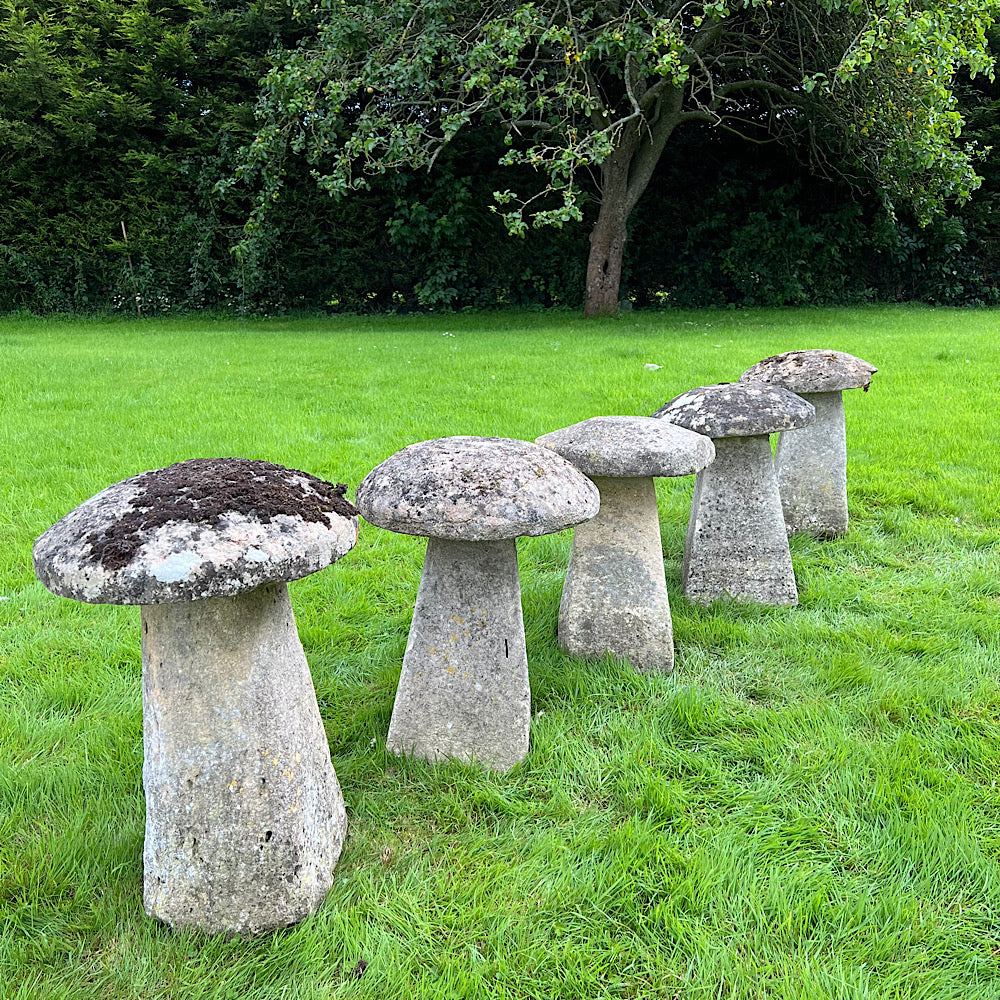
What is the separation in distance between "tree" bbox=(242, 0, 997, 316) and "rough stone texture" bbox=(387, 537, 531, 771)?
27.0 ft

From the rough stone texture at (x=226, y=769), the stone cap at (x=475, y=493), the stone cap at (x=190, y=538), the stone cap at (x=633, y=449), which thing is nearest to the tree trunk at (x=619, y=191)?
the stone cap at (x=633, y=449)

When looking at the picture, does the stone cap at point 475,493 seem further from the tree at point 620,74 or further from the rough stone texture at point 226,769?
the tree at point 620,74

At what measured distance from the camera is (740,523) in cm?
378

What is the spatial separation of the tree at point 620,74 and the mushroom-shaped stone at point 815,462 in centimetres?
617

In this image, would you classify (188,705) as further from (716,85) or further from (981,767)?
(716,85)

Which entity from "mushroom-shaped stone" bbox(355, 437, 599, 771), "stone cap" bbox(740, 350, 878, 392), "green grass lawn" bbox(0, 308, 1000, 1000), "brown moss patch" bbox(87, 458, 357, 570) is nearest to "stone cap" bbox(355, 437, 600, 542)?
"mushroom-shaped stone" bbox(355, 437, 599, 771)

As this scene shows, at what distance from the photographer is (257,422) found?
689cm

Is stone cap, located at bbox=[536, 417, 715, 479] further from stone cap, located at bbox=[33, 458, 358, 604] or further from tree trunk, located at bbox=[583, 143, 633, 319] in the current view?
tree trunk, located at bbox=[583, 143, 633, 319]

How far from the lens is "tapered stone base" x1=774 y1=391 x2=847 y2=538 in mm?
4613

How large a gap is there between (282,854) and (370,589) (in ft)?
6.70

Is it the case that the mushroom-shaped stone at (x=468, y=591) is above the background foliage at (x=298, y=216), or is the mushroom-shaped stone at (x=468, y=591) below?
below

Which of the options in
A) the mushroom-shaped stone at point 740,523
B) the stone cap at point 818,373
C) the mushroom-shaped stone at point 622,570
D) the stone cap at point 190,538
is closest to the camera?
the stone cap at point 190,538

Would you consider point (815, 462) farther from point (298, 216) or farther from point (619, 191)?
point (298, 216)

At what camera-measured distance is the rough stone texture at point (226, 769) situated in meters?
1.94
